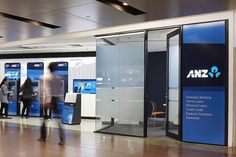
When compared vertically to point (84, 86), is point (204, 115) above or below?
below

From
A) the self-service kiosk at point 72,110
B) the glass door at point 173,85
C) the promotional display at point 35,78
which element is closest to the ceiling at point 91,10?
the glass door at point 173,85

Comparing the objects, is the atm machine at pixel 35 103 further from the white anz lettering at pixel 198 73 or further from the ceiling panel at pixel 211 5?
the ceiling panel at pixel 211 5

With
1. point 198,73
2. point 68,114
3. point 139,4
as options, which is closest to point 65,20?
point 139,4

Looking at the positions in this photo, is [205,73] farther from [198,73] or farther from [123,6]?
[123,6]

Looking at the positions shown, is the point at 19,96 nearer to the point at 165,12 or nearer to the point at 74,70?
the point at 74,70

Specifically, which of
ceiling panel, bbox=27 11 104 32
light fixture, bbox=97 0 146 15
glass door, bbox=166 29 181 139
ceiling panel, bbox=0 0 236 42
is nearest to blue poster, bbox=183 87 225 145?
glass door, bbox=166 29 181 139

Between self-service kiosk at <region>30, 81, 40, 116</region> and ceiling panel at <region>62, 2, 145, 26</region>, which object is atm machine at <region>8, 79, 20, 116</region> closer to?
self-service kiosk at <region>30, 81, 40, 116</region>

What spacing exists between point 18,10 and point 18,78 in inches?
340

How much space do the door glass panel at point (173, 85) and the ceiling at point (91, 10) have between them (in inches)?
59.3

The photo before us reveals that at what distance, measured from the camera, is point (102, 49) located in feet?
29.9

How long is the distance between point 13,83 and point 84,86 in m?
3.56

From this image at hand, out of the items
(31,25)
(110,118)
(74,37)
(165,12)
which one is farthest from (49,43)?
(165,12)

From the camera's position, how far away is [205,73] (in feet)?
24.1

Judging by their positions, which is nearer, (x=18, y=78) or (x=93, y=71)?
(x=93, y=71)
